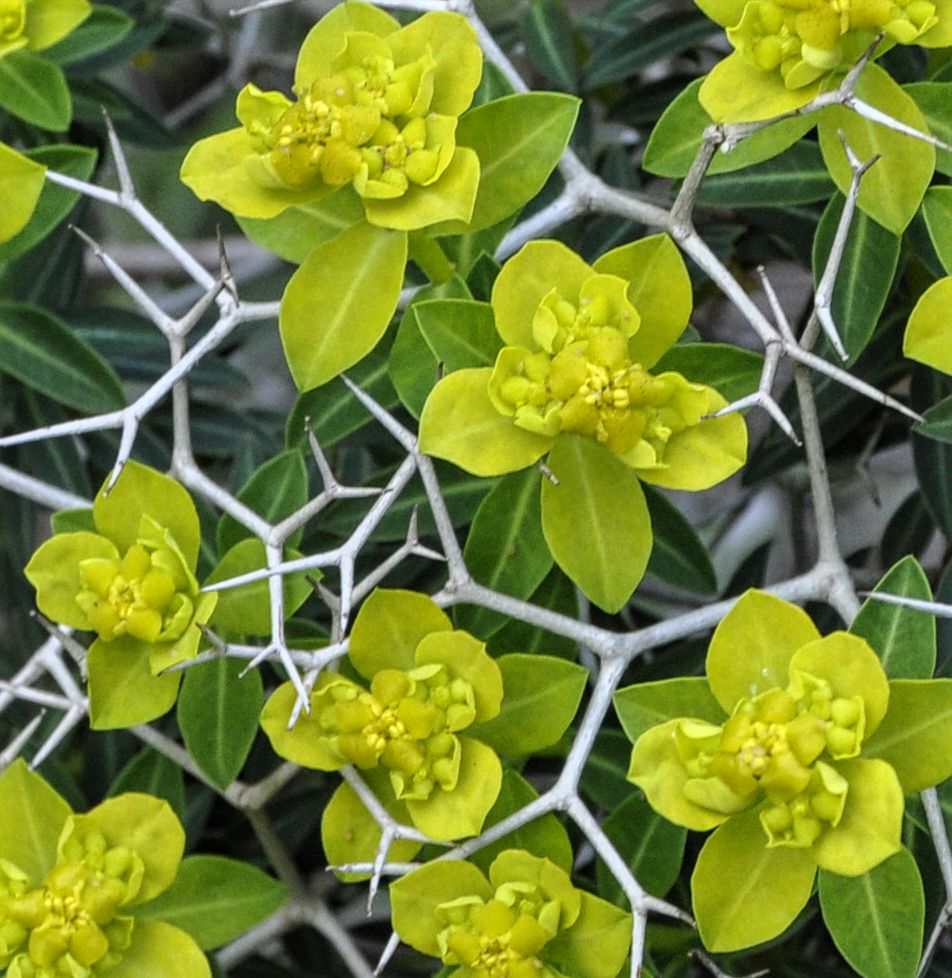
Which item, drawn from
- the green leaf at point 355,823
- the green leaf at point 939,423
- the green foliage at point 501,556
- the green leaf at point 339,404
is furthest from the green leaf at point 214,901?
the green leaf at point 939,423

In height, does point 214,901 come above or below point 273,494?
below

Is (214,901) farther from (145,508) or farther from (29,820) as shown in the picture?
(145,508)

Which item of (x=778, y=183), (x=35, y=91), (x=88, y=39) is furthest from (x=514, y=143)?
(x=88, y=39)

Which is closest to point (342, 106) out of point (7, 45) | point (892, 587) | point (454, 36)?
point (454, 36)

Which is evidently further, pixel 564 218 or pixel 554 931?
pixel 564 218

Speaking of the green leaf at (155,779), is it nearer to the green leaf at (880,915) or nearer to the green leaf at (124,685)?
the green leaf at (124,685)

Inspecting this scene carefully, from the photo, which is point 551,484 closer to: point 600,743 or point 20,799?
point 600,743
